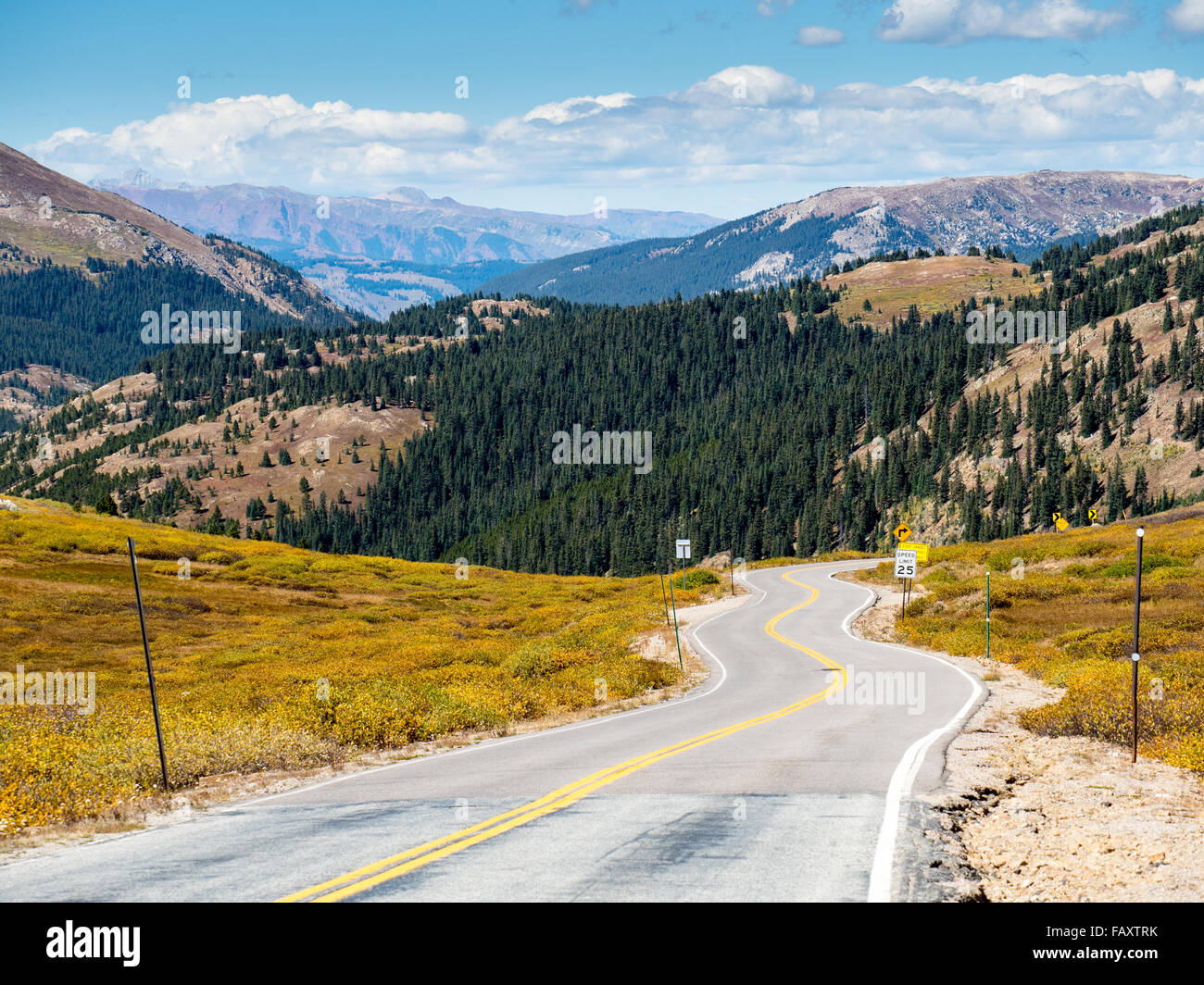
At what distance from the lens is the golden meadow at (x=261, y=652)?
1505 cm

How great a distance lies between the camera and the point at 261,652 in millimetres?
44406

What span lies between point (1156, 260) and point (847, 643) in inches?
7713

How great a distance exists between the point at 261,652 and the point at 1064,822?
134 feet

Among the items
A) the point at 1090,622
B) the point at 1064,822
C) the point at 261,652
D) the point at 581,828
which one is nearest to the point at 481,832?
the point at 581,828

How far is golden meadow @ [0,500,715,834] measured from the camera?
15047 millimetres

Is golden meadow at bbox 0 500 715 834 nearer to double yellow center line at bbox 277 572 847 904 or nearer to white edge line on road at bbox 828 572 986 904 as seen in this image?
double yellow center line at bbox 277 572 847 904

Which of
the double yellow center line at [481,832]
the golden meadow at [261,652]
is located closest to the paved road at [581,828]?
the double yellow center line at [481,832]

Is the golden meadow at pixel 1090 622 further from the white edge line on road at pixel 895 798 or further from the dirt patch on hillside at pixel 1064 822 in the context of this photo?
the white edge line on road at pixel 895 798

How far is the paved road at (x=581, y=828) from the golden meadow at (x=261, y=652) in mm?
2348

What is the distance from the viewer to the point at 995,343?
7657 inches

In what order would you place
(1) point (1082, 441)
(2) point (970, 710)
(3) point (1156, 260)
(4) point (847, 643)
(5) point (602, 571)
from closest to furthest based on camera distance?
(2) point (970, 710), (4) point (847, 643), (1) point (1082, 441), (5) point (602, 571), (3) point (1156, 260)

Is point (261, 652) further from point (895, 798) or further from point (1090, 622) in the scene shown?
point (895, 798)
